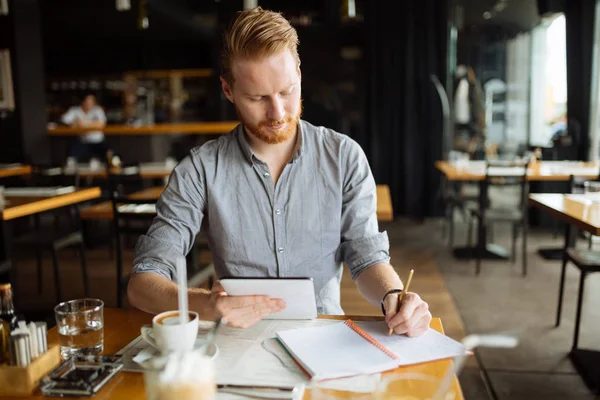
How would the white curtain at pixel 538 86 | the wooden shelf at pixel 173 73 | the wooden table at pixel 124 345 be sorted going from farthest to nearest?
the wooden shelf at pixel 173 73, the white curtain at pixel 538 86, the wooden table at pixel 124 345

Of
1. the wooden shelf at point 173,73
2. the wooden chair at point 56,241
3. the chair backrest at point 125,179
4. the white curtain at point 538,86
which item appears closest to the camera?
the wooden chair at point 56,241

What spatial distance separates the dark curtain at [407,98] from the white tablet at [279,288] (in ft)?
19.4

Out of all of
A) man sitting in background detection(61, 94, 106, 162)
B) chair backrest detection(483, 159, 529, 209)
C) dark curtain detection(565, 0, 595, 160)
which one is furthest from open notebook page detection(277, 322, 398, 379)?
man sitting in background detection(61, 94, 106, 162)

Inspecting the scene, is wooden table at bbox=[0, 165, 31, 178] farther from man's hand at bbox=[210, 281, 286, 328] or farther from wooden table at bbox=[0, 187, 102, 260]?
man's hand at bbox=[210, 281, 286, 328]

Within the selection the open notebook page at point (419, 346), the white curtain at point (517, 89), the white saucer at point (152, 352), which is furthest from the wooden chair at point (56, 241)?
the white curtain at point (517, 89)

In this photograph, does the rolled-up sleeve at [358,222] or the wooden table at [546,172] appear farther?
→ the wooden table at [546,172]

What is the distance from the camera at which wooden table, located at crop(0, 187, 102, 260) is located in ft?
9.65

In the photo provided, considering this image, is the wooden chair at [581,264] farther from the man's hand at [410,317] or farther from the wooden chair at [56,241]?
the wooden chair at [56,241]

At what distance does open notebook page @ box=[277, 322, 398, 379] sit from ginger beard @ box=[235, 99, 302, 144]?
571 millimetres

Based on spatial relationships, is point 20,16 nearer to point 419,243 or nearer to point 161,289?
point 419,243

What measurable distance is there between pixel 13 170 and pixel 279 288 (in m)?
6.04

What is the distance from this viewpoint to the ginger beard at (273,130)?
4.73ft

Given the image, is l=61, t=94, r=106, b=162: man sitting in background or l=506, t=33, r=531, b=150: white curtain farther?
l=506, t=33, r=531, b=150: white curtain

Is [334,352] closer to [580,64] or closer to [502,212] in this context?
[502,212]
